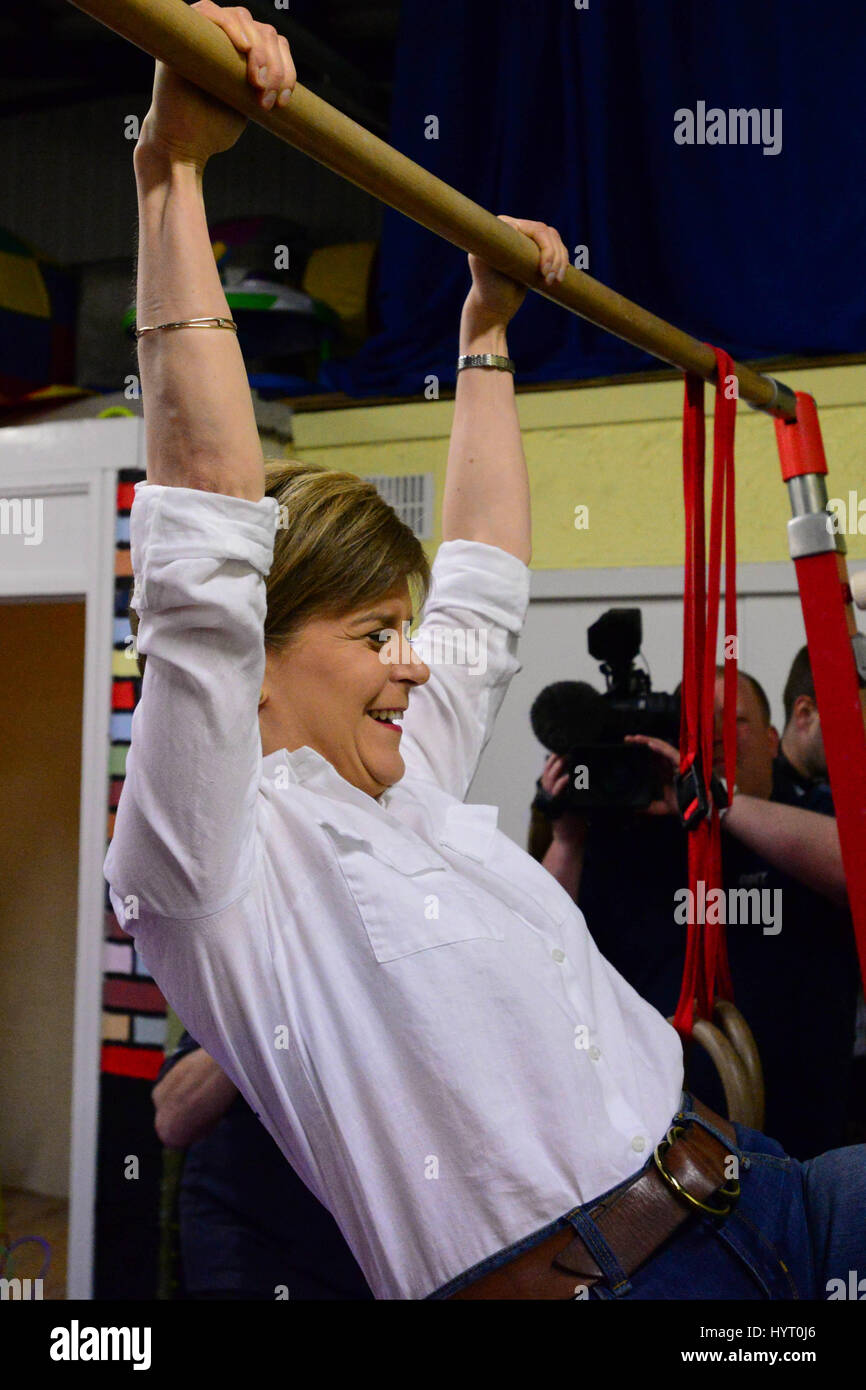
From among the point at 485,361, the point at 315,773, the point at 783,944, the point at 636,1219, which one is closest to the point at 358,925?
the point at 315,773

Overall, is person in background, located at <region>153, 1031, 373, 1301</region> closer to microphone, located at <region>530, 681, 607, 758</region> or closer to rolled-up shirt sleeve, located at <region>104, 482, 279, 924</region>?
microphone, located at <region>530, 681, 607, 758</region>

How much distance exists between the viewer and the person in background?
2025 millimetres

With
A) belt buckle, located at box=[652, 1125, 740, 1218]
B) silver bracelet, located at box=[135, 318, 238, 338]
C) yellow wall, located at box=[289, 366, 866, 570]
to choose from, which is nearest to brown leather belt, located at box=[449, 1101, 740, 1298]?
belt buckle, located at box=[652, 1125, 740, 1218]

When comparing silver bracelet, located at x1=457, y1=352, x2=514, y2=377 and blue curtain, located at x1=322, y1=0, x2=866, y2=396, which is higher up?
blue curtain, located at x1=322, y1=0, x2=866, y2=396

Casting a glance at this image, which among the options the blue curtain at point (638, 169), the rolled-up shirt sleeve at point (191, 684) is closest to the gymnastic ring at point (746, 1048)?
the rolled-up shirt sleeve at point (191, 684)

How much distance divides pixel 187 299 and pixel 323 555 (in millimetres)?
277

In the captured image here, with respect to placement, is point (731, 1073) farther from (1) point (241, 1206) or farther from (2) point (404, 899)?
(1) point (241, 1206)

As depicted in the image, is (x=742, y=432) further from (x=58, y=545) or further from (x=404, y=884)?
(x=404, y=884)

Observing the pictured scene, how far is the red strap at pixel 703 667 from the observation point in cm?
125

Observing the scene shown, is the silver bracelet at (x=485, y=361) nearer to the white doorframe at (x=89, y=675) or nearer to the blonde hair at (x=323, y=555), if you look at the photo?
the blonde hair at (x=323, y=555)

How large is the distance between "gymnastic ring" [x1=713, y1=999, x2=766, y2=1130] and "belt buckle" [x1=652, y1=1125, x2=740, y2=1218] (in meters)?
0.21

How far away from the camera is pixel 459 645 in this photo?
4.16ft
